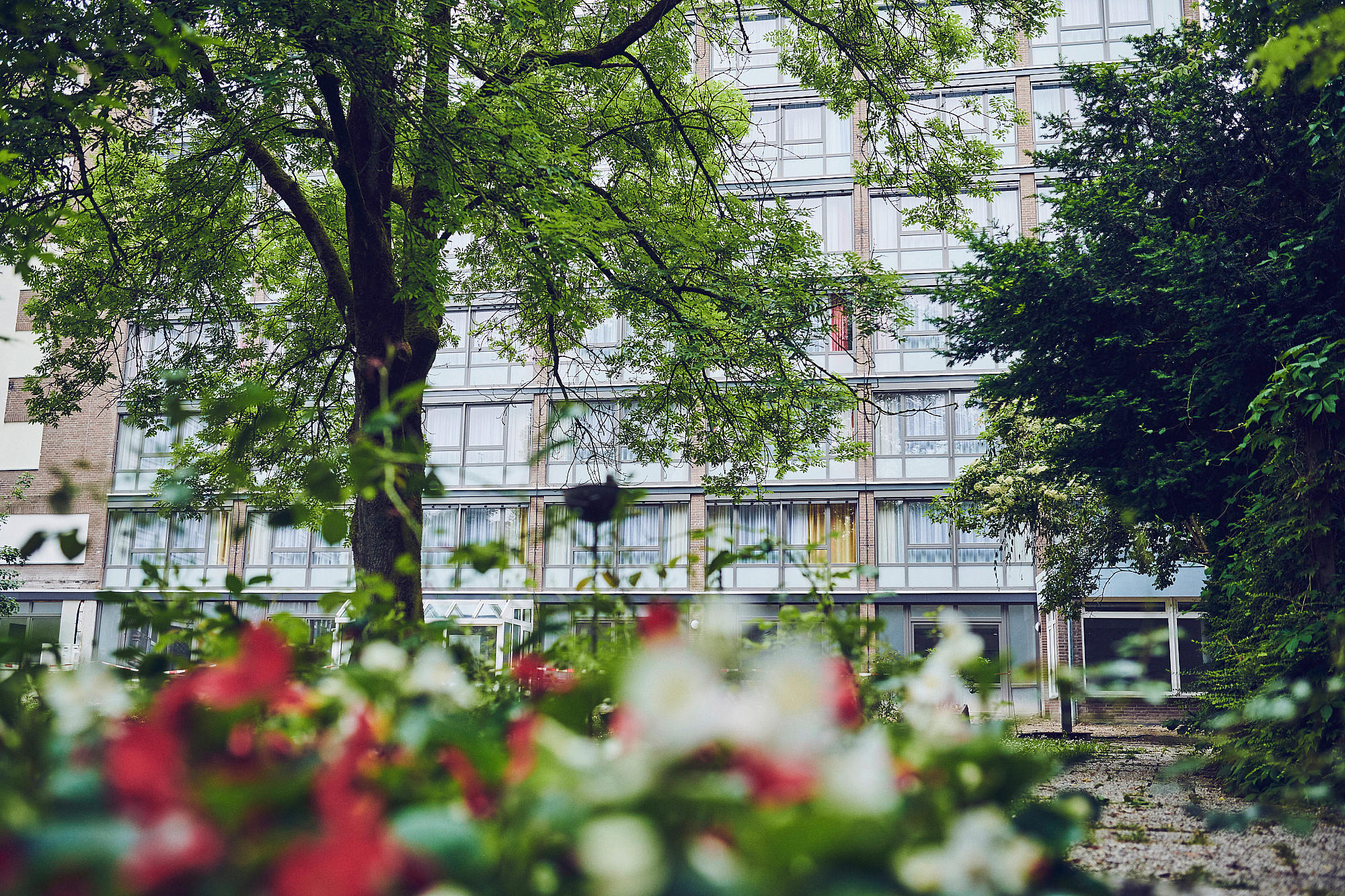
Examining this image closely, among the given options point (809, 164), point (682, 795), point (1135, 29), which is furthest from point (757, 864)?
point (1135, 29)

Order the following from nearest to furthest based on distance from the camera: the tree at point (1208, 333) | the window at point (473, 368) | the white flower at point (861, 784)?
the white flower at point (861, 784), the tree at point (1208, 333), the window at point (473, 368)

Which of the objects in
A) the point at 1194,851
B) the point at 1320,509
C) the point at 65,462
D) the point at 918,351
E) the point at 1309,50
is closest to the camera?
the point at 1309,50

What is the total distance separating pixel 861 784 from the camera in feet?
2.07

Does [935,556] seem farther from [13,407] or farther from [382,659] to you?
[13,407]

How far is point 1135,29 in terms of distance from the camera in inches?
840

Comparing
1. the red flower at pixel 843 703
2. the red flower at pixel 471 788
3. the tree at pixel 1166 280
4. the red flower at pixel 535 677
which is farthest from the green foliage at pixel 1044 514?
the red flower at pixel 471 788

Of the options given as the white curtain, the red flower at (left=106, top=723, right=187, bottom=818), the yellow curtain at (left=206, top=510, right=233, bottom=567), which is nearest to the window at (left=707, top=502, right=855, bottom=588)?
the white curtain

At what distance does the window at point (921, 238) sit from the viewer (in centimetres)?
2139

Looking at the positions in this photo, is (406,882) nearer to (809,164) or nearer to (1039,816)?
(1039,816)

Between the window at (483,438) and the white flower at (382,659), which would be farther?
the window at (483,438)

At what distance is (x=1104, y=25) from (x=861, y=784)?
81.5 feet

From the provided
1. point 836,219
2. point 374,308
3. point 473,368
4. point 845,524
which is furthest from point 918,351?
point 374,308

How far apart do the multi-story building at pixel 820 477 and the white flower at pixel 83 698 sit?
704 inches

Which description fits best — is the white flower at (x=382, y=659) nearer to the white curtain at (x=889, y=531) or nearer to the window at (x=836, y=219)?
the white curtain at (x=889, y=531)
